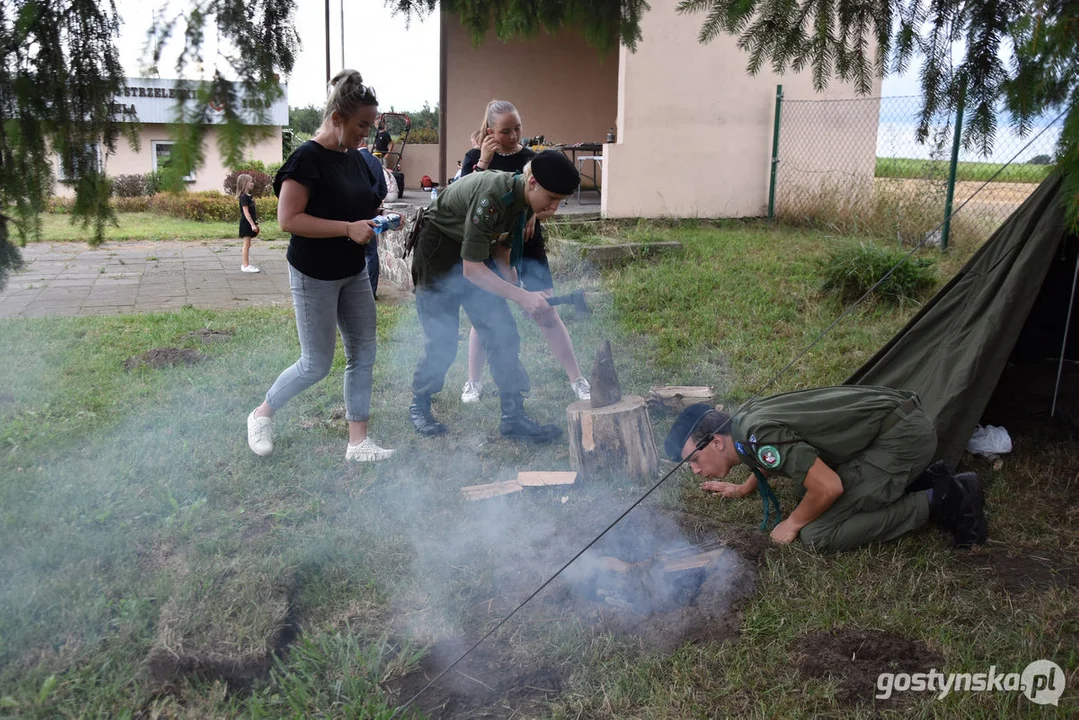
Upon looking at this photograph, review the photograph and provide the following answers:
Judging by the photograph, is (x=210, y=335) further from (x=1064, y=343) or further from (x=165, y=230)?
(x=165, y=230)

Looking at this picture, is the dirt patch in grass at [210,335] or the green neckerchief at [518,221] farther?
the dirt patch in grass at [210,335]

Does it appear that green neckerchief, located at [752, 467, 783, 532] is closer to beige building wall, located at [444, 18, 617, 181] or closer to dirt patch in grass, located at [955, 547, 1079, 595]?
dirt patch in grass, located at [955, 547, 1079, 595]

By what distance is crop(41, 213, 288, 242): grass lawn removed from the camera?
12.8 meters

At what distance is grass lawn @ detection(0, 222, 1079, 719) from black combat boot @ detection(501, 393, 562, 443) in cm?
11

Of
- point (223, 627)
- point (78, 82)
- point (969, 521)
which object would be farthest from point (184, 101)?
point (969, 521)

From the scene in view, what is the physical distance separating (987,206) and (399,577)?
6.98 meters

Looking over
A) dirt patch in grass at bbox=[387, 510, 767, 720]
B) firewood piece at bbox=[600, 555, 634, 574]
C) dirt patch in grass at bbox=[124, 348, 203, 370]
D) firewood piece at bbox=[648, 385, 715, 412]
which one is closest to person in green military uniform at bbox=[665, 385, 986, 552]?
dirt patch in grass at bbox=[387, 510, 767, 720]

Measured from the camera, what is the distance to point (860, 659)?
8.02 ft

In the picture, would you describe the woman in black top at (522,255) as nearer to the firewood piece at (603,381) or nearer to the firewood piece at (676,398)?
the firewood piece at (676,398)

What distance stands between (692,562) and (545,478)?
0.95 metres

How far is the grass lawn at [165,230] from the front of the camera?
1284 centimetres

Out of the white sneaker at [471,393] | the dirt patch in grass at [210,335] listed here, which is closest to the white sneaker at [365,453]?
the white sneaker at [471,393]

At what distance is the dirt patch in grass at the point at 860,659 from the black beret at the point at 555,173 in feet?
6.51

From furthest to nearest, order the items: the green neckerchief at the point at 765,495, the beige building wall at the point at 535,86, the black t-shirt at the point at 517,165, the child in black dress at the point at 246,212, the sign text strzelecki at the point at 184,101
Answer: the beige building wall at the point at 535,86 → the child in black dress at the point at 246,212 → the black t-shirt at the point at 517,165 → the green neckerchief at the point at 765,495 → the sign text strzelecki at the point at 184,101
